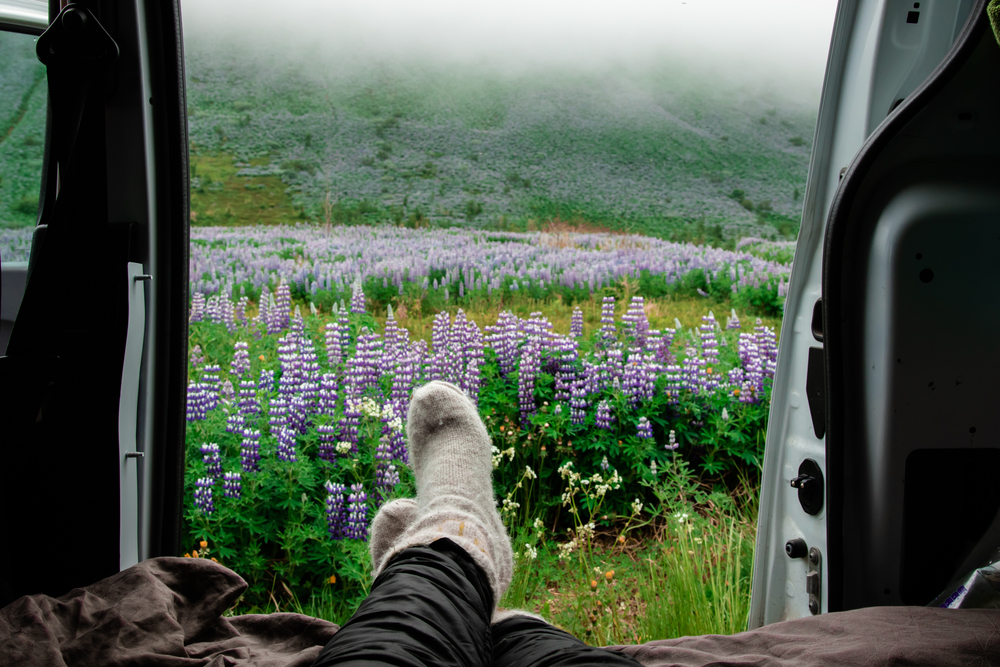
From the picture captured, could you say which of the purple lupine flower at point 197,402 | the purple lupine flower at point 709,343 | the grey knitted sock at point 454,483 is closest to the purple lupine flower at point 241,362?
the purple lupine flower at point 197,402

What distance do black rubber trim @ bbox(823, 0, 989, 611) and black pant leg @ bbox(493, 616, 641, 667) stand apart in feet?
1.28

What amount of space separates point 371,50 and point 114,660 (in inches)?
105

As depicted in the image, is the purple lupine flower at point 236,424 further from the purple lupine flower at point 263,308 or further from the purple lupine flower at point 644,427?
the purple lupine flower at point 644,427

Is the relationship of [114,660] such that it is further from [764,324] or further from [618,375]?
[764,324]

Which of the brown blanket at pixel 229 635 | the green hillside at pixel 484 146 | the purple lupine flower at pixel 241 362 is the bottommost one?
the brown blanket at pixel 229 635

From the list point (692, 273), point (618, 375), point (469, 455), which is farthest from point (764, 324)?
point (469, 455)

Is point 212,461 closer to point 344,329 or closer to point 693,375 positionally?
point 344,329

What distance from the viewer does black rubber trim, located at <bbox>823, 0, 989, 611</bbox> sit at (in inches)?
34.1

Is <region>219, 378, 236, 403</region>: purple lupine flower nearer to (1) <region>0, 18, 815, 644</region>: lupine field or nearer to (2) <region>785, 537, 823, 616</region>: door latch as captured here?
(1) <region>0, 18, 815, 644</region>: lupine field

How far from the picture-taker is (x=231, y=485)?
1839 millimetres

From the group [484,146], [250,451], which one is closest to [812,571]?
[250,451]

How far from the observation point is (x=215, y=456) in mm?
1864

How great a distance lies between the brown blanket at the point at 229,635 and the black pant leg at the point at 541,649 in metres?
0.13

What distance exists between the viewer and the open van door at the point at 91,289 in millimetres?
946
